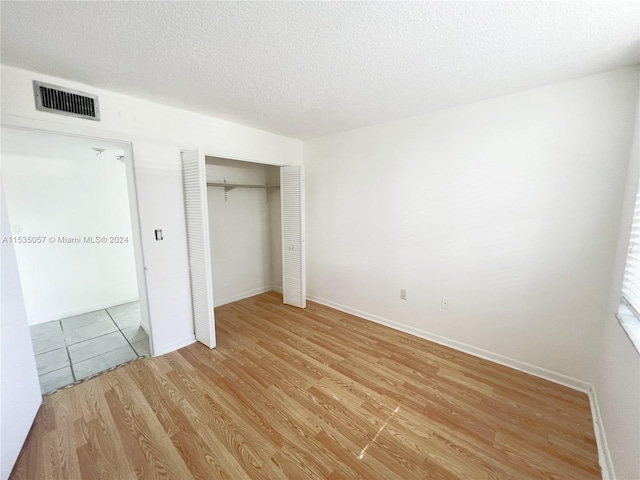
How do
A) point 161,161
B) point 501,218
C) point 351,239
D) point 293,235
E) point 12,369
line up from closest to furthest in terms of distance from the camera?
point 12,369 < point 501,218 < point 161,161 < point 351,239 < point 293,235

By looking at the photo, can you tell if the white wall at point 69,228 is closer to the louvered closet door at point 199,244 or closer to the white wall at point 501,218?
the louvered closet door at point 199,244

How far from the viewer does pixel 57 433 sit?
1.71 meters

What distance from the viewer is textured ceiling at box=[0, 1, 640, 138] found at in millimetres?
1235

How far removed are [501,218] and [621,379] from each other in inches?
51.4

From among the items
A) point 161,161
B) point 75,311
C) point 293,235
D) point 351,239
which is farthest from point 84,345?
point 351,239

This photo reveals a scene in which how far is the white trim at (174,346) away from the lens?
2562 mm

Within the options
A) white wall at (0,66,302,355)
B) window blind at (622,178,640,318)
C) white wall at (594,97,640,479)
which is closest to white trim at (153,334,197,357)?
white wall at (0,66,302,355)

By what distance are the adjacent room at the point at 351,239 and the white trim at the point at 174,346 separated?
0.07 ft

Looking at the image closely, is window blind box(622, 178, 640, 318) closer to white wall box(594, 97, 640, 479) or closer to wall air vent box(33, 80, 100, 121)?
white wall box(594, 97, 640, 479)

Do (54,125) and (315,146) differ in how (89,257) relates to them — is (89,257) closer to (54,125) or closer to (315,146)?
(54,125)

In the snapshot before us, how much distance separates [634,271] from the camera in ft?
5.12

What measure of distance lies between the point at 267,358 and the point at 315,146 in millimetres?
2838

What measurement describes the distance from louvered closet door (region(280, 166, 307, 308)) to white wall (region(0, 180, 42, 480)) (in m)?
2.58

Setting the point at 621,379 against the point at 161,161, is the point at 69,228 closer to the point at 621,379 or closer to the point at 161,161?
the point at 161,161
